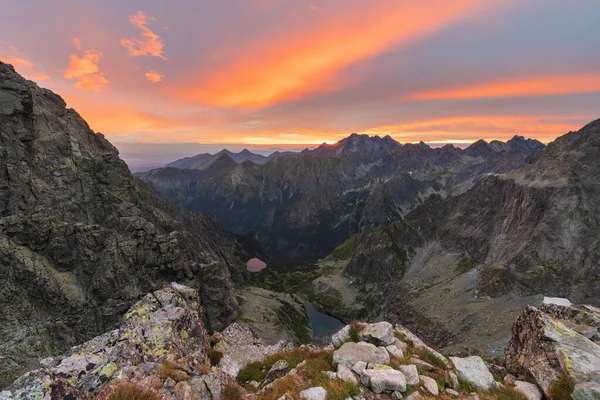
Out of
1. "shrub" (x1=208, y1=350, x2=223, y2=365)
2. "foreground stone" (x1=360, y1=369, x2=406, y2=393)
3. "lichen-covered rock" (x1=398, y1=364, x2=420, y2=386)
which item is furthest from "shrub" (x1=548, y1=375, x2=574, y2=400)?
"shrub" (x1=208, y1=350, x2=223, y2=365)

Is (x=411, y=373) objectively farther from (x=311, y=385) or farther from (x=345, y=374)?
(x=311, y=385)

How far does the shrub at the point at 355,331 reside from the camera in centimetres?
1950

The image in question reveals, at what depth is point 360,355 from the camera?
16781 millimetres

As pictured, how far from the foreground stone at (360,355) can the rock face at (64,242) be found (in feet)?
193

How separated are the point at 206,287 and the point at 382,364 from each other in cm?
10282

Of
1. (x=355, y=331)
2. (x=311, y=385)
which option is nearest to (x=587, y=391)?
(x=355, y=331)

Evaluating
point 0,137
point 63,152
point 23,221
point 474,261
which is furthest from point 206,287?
point 474,261

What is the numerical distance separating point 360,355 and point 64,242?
84.7 meters

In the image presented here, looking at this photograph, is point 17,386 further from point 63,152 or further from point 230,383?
point 63,152

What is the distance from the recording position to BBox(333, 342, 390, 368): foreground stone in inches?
636

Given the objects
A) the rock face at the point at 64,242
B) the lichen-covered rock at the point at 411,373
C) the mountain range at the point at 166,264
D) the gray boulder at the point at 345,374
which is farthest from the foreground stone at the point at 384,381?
the rock face at the point at 64,242

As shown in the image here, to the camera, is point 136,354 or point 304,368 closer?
point 136,354

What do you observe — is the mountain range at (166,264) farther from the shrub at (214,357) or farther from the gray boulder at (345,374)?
the gray boulder at (345,374)

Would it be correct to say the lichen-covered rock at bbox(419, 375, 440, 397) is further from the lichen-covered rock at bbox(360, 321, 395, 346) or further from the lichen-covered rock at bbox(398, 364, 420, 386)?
the lichen-covered rock at bbox(360, 321, 395, 346)
